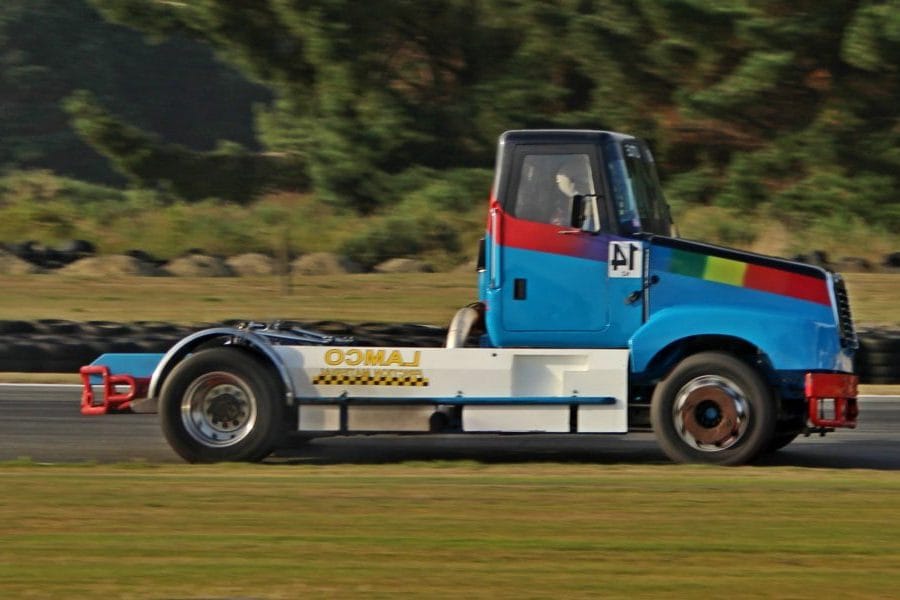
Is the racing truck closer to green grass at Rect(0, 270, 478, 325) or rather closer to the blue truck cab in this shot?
the blue truck cab

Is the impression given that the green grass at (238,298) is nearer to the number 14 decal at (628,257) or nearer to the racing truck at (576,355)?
the racing truck at (576,355)

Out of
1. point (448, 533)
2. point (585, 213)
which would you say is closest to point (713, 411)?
point (585, 213)

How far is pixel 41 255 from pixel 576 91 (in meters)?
11.5

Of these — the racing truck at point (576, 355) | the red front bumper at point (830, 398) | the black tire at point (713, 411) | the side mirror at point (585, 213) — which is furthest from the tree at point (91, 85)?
the red front bumper at point (830, 398)

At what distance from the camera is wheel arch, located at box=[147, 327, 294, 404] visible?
35.0ft

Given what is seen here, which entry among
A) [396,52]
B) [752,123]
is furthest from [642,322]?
[396,52]

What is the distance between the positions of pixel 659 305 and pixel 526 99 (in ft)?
72.6

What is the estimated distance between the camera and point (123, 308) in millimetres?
23797

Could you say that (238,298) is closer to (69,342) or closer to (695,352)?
(69,342)

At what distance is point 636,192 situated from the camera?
35.6 ft

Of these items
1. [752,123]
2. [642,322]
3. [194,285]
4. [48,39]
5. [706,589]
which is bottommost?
[706,589]

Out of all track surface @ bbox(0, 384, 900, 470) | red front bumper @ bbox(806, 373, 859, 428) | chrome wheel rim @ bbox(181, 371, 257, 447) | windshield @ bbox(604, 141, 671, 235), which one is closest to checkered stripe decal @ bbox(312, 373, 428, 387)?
chrome wheel rim @ bbox(181, 371, 257, 447)

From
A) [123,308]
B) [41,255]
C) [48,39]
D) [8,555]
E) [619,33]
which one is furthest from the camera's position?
[48,39]

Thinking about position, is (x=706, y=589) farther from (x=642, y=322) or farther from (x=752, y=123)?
(x=752, y=123)
